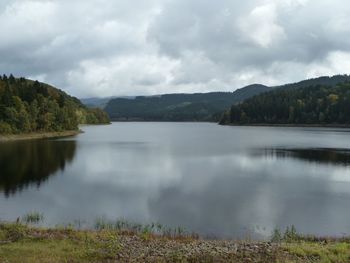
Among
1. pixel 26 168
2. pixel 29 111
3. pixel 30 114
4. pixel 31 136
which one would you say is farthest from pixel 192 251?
pixel 29 111

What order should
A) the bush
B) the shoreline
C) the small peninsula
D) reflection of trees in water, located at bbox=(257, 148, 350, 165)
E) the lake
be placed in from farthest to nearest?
the small peninsula, the bush, the shoreline, reflection of trees in water, located at bbox=(257, 148, 350, 165), the lake

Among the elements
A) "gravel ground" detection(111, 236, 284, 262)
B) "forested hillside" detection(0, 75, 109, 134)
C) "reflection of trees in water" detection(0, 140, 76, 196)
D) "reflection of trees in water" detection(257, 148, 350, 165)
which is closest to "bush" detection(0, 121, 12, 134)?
"forested hillside" detection(0, 75, 109, 134)

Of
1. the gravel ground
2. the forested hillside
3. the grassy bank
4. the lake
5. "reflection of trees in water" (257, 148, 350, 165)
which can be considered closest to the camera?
the grassy bank

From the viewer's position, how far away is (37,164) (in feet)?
186

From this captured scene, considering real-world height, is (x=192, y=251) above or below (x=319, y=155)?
above

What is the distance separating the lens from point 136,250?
18156 millimetres

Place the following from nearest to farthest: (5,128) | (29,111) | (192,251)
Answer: (192,251), (5,128), (29,111)

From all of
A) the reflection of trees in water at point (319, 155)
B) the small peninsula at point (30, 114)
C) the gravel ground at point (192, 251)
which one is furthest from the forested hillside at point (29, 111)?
the gravel ground at point (192, 251)

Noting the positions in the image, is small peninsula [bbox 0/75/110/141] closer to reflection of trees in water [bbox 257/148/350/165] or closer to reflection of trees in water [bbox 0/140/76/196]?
reflection of trees in water [bbox 0/140/76/196]

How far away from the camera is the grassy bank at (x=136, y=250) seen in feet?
54.7

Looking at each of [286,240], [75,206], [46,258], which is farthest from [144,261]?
[75,206]

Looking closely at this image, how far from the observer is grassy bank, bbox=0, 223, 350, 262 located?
54.7ft

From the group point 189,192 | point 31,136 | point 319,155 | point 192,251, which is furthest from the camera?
point 31,136

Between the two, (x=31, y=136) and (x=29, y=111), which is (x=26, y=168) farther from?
(x=29, y=111)
